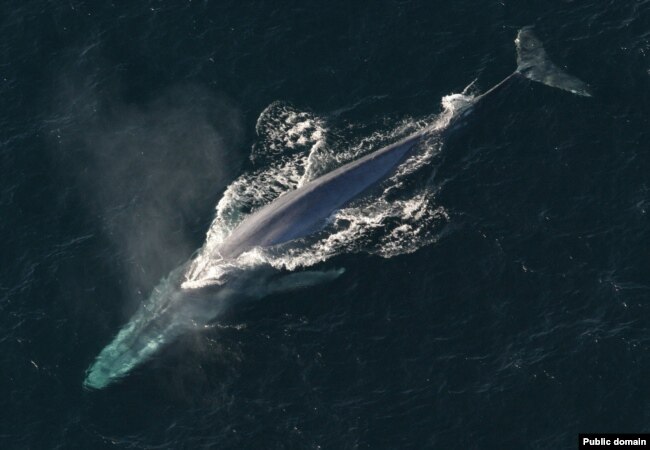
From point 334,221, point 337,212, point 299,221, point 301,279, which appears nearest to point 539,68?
point 337,212

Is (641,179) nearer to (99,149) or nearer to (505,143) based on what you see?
(505,143)

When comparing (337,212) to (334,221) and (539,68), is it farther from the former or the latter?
(539,68)

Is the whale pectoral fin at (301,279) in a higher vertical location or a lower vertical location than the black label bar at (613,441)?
higher

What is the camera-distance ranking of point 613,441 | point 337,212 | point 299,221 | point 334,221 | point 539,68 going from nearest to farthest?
point 613,441, point 299,221, point 334,221, point 337,212, point 539,68

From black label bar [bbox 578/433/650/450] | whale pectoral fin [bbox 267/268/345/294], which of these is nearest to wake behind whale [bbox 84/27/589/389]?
whale pectoral fin [bbox 267/268/345/294]

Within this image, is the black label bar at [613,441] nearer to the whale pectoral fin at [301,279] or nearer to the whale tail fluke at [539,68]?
the whale pectoral fin at [301,279]

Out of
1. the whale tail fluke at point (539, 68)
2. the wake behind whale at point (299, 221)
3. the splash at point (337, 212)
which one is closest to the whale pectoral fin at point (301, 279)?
the wake behind whale at point (299, 221)
